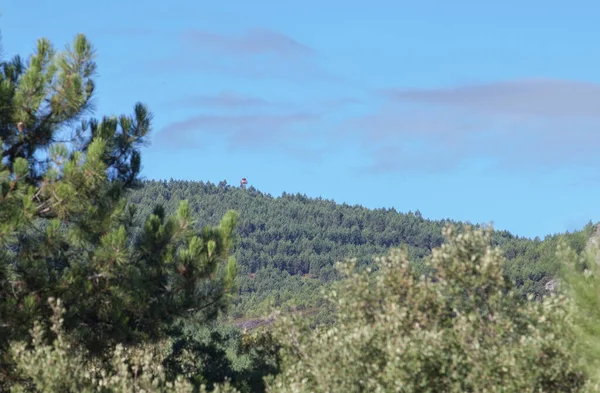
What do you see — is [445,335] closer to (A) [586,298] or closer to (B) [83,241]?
(A) [586,298]

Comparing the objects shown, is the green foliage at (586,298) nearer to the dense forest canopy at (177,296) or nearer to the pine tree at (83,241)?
the dense forest canopy at (177,296)

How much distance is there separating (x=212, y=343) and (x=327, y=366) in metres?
25.5

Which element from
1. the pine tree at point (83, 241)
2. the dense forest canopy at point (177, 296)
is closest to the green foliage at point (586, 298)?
the dense forest canopy at point (177, 296)

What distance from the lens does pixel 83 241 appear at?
111ft

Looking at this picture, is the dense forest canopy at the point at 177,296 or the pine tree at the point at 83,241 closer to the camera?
the dense forest canopy at the point at 177,296

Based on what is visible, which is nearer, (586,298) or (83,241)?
(586,298)

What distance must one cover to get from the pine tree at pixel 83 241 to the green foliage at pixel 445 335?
9327 millimetres

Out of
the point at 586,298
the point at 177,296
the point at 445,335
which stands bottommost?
the point at 445,335

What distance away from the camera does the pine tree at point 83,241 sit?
3275cm

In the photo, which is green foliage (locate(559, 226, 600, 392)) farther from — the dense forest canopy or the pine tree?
the pine tree

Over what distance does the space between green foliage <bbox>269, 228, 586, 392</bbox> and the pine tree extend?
30.6 feet

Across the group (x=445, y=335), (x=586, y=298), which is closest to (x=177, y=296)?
(x=445, y=335)

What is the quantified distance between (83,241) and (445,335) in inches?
567

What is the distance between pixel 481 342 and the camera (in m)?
24.0
